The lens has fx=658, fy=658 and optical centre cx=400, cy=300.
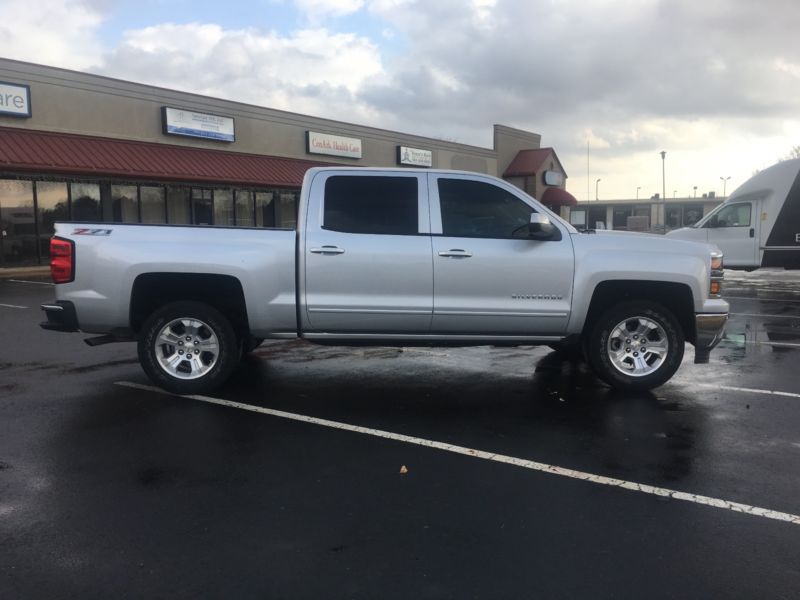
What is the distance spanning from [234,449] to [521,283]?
2.93 metres

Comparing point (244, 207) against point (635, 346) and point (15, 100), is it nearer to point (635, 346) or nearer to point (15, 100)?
point (15, 100)

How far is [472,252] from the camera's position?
601 centimetres

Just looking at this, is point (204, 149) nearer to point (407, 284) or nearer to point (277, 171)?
point (277, 171)

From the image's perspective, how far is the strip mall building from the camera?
1950cm

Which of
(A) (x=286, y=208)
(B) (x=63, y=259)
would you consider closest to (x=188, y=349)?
(B) (x=63, y=259)

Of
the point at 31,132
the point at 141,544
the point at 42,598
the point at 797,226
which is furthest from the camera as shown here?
the point at 31,132

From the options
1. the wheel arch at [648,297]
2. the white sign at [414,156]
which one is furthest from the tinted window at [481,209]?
the white sign at [414,156]

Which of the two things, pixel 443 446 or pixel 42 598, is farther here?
pixel 443 446

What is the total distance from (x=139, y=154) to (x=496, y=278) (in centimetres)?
1904

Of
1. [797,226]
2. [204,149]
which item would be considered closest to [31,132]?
[204,149]

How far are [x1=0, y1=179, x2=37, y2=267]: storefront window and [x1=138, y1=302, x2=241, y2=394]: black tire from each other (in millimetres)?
17038

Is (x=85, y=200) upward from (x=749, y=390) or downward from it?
upward

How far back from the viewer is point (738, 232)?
17.2 metres

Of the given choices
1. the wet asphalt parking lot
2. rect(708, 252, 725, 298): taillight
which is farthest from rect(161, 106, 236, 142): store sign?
rect(708, 252, 725, 298): taillight
